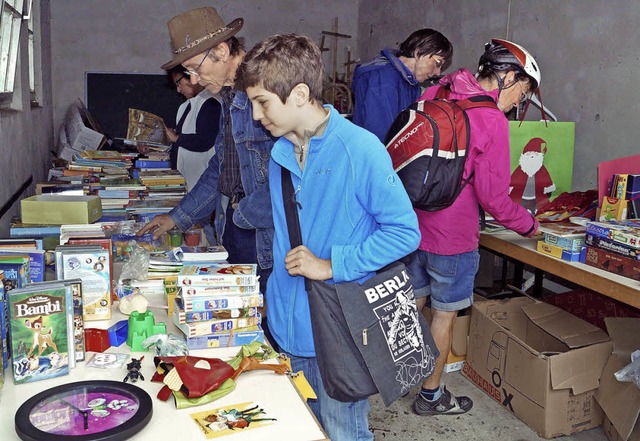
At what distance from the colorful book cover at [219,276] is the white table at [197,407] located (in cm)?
20

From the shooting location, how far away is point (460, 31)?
491 cm

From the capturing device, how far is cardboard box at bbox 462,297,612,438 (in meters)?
2.73

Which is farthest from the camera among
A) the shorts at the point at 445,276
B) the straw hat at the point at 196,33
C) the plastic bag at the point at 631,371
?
the shorts at the point at 445,276

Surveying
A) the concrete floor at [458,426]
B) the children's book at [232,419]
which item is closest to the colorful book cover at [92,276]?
the children's book at [232,419]

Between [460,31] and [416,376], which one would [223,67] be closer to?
[416,376]

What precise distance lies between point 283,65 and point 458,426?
205cm

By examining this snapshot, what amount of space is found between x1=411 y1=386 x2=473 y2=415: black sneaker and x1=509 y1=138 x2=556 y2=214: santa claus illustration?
1077 mm

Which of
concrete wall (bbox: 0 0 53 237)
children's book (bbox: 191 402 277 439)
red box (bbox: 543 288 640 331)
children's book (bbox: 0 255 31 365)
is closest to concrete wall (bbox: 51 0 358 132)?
concrete wall (bbox: 0 0 53 237)

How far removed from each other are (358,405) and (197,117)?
9.15ft

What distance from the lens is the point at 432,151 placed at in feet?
7.80

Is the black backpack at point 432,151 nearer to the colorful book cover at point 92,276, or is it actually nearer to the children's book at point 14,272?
the colorful book cover at point 92,276

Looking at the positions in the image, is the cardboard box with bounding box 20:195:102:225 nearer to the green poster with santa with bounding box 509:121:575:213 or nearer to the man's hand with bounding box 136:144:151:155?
the green poster with santa with bounding box 509:121:575:213

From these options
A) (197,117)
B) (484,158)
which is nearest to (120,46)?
(197,117)

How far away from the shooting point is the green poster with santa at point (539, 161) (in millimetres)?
3307
